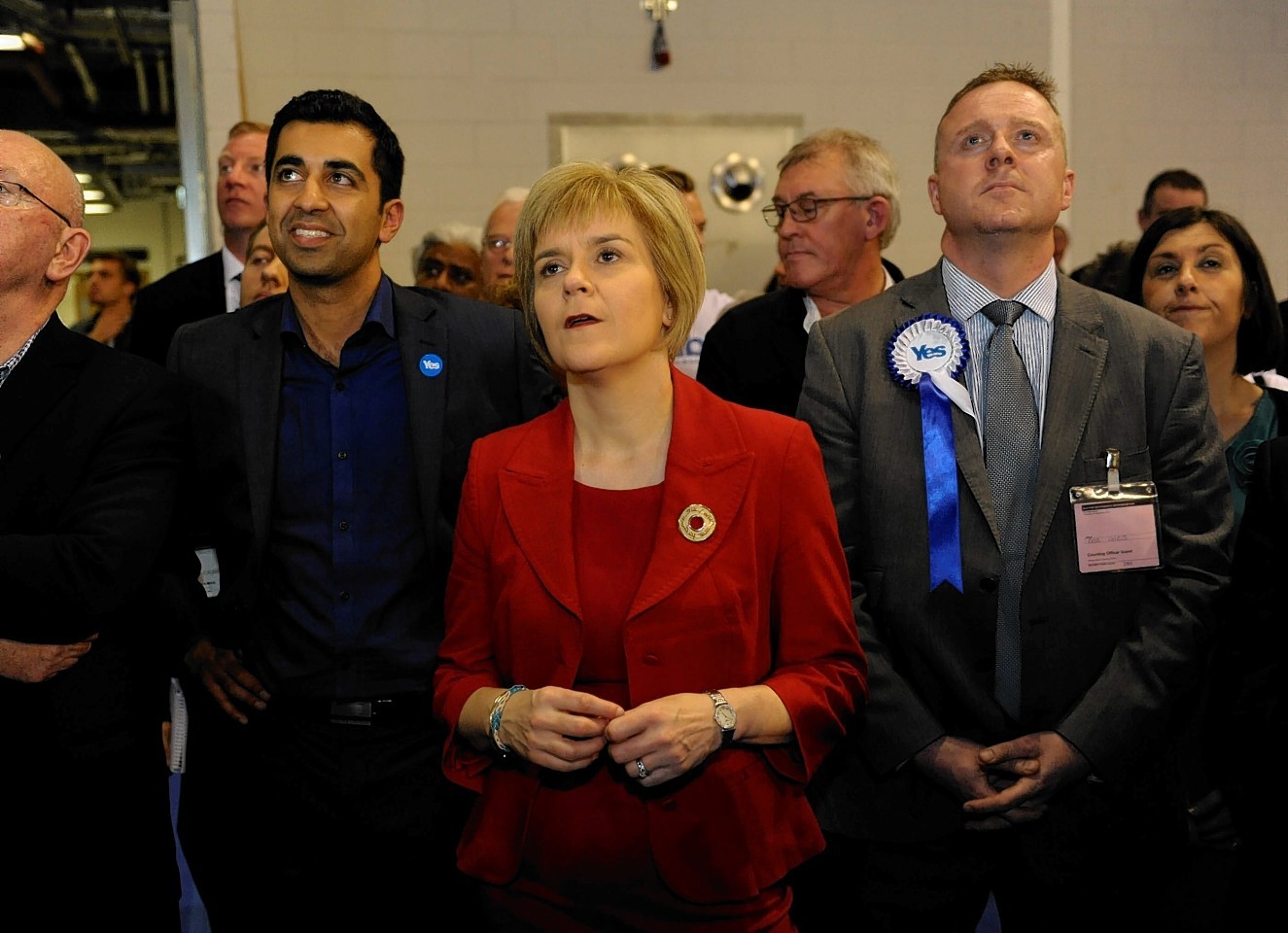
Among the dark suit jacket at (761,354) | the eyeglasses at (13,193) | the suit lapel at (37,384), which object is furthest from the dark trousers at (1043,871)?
the eyeglasses at (13,193)

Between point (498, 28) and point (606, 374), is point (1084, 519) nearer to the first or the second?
point (606, 374)

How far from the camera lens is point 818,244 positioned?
10.6 ft

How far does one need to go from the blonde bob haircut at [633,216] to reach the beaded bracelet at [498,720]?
59 cm

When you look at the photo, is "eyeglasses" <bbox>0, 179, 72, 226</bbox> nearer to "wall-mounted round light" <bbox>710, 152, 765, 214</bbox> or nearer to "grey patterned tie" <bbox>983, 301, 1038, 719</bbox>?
"grey patterned tie" <bbox>983, 301, 1038, 719</bbox>

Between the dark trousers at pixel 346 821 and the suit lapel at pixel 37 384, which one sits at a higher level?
the suit lapel at pixel 37 384

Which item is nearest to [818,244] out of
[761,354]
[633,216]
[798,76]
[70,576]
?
[761,354]

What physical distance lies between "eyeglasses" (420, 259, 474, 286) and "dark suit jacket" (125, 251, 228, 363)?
2.27 ft

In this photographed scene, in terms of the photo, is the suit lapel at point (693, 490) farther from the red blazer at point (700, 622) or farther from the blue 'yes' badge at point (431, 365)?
the blue 'yes' badge at point (431, 365)

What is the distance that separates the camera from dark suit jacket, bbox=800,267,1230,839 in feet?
6.82

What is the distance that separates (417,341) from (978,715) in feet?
4.04

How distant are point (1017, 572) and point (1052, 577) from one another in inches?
2.3

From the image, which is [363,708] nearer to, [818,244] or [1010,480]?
[1010,480]

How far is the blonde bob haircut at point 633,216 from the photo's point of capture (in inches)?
71.2

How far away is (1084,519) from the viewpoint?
6.77ft
